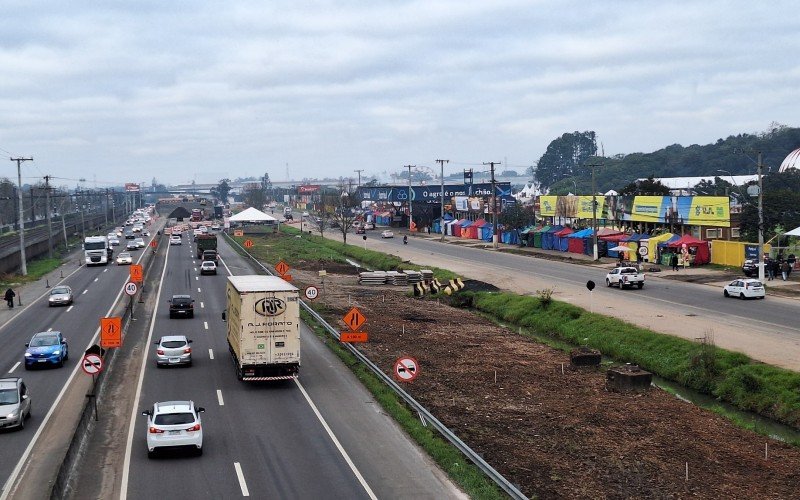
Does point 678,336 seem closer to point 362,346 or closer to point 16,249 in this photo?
point 362,346

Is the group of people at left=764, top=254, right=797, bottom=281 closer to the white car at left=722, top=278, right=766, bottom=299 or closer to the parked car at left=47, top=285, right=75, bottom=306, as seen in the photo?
the white car at left=722, top=278, right=766, bottom=299

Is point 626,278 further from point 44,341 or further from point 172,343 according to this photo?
point 44,341

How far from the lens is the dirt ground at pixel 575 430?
23.0 m

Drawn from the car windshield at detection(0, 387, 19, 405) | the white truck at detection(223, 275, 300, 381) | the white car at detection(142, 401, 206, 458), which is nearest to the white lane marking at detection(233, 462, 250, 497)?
the white car at detection(142, 401, 206, 458)

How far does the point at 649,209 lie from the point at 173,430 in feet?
247

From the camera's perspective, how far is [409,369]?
92.9 ft

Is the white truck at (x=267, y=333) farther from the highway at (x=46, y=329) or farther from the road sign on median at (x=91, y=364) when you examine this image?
the highway at (x=46, y=329)

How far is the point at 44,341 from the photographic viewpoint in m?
39.4

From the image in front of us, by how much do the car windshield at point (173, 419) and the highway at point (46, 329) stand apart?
3871mm

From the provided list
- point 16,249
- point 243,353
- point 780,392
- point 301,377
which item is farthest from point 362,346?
point 16,249

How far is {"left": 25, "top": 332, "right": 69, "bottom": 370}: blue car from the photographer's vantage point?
38125 millimetres

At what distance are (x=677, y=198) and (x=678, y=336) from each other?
45.2m

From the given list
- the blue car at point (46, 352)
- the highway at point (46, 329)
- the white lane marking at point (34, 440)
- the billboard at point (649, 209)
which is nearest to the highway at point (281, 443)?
the white lane marking at point (34, 440)

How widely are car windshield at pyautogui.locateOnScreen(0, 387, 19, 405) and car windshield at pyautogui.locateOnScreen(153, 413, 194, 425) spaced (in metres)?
6.50
